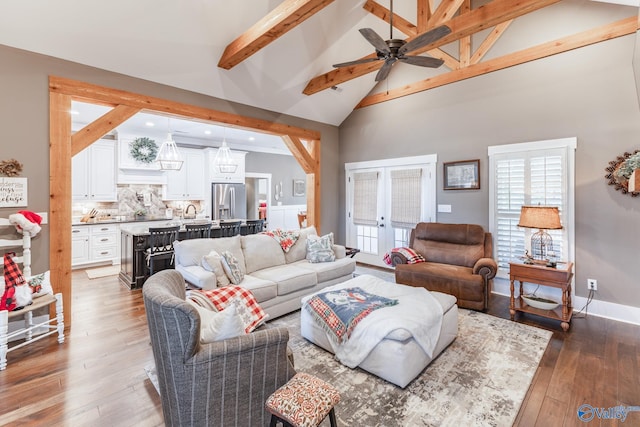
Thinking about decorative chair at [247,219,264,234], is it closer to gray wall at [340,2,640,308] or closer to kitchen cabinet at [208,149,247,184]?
kitchen cabinet at [208,149,247,184]

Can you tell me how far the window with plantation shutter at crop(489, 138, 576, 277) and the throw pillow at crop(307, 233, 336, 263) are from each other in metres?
2.51

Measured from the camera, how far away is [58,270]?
10.9 ft

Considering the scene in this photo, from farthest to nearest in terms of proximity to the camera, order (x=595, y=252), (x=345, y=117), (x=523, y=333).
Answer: (x=345, y=117) → (x=595, y=252) → (x=523, y=333)

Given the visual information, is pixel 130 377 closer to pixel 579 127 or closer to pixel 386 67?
pixel 386 67

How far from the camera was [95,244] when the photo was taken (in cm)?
607

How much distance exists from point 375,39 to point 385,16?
255 centimetres

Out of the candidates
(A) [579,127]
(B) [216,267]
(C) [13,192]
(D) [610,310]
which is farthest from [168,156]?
(D) [610,310]

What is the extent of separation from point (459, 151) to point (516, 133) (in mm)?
823

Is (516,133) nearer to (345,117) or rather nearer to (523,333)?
(523,333)

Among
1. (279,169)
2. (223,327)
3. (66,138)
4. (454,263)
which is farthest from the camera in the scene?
(279,169)

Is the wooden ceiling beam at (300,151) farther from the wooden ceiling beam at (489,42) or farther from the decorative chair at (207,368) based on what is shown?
the decorative chair at (207,368)

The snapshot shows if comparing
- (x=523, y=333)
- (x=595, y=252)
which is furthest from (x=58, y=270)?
(x=595, y=252)

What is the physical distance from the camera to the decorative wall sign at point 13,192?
3.00 m

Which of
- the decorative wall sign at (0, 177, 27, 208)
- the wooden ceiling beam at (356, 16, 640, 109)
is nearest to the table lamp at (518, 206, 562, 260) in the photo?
the wooden ceiling beam at (356, 16, 640, 109)
